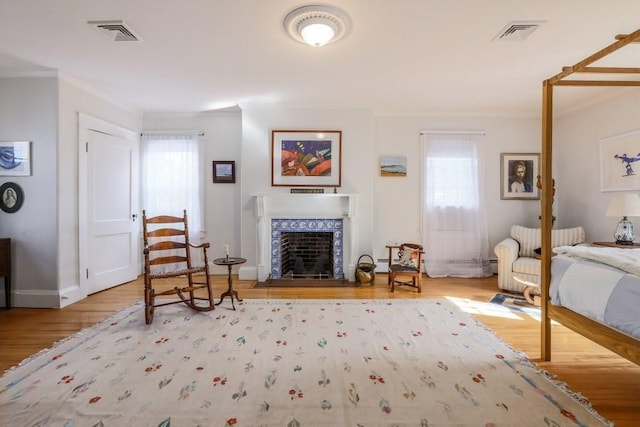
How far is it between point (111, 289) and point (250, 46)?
3.48 m

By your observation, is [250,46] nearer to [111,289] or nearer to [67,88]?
[67,88]

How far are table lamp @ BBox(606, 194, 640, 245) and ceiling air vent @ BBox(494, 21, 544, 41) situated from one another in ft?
7.08

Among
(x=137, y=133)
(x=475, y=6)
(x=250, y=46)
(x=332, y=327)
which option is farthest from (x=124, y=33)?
(x=332, y=327)

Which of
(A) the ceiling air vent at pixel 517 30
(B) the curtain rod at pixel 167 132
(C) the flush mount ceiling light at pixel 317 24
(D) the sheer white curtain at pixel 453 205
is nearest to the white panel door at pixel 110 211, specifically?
(B) the curtain rod at pixel 167 132

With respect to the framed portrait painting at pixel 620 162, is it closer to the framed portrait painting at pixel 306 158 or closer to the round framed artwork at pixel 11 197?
the framed portrait painting at pixel 306 158

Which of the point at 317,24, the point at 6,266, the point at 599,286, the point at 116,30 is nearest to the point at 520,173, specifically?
the point at 599,286

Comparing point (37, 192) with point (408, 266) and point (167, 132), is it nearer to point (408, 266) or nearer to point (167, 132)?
point (167, 132)

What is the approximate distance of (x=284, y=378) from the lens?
184 cm

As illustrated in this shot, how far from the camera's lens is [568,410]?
1.55 metres

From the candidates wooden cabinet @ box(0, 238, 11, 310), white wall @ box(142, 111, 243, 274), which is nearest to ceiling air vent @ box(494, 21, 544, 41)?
white wall @ box(142, 111, 243, 274)

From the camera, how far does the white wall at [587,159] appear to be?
352 centimetres

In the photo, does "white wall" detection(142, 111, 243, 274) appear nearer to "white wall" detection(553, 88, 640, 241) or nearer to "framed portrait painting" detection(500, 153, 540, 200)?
"framed portrait painting" detection(500, 153, 540, 200)

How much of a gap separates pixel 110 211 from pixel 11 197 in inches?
36.5

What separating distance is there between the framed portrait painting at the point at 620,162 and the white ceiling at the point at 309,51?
684 mm
